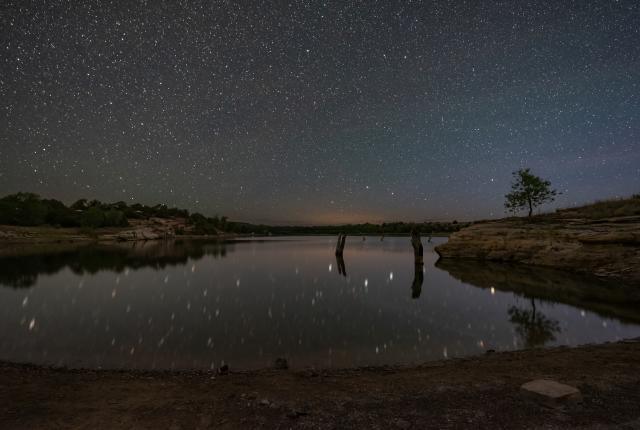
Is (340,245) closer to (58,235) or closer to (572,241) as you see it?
(572,241)

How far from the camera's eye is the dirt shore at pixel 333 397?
17.8 feet

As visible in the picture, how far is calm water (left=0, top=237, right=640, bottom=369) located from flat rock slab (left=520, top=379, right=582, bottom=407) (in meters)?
4.06

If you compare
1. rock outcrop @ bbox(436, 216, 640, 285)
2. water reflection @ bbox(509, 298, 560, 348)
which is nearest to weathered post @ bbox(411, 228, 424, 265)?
rock outcrop @ bbox(436, 216, 640, 285)

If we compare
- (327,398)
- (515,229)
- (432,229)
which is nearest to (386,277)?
(515,229)

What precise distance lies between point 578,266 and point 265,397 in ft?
102

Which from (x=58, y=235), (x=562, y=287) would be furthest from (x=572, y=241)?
(x=58, y=235)

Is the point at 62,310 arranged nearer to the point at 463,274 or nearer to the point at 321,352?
the point at 321,352

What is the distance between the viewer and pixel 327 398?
654 centimetres

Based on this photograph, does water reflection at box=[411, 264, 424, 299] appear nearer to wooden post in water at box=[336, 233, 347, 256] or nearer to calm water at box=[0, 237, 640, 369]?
calm water at box=[0, 237, 640, 369]

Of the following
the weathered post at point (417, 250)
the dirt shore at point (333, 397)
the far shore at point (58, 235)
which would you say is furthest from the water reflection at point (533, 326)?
the far shore at point (58, 235)

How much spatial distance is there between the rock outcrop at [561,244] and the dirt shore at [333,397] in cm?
2094

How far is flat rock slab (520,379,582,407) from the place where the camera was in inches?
226

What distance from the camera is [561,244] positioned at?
100 feet

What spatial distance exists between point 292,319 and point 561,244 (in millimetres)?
28043
